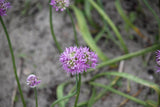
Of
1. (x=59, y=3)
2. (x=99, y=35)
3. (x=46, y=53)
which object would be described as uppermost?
(x=59, y=3)

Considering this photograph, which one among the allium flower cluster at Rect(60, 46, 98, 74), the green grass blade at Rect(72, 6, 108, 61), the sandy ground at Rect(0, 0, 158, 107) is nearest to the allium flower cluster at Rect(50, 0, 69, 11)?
the allium flower cluster at Rect(60, 46, 98, 74)

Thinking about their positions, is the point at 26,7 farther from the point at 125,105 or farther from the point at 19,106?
the point at 125,105

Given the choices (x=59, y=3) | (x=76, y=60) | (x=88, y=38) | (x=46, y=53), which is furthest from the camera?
(x=46, y=53)

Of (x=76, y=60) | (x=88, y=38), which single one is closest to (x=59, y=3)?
(x=76, y=60)

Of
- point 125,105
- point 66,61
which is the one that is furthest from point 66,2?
point 125,105

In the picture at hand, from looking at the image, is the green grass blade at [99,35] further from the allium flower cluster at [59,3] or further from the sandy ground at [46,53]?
A: the allium flower cluster at [59,3]

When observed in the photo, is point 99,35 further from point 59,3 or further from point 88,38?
point 59,3
